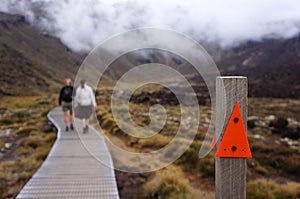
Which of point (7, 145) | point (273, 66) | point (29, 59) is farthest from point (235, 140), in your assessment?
point (273, 66)

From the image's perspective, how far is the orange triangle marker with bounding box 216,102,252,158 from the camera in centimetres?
206

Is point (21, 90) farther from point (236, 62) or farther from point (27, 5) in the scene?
point (236, 62)

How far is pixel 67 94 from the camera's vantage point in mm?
9477

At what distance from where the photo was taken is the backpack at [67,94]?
9.36 m

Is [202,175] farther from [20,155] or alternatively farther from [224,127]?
[224,127]

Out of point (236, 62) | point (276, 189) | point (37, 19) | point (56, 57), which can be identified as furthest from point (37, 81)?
point (236, 62)

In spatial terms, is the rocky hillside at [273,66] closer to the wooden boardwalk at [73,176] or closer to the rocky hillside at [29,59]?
the rocky hillside at [29,59]

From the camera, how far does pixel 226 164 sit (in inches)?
86.0

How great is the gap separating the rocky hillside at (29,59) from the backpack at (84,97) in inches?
1797

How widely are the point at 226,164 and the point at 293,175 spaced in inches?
301

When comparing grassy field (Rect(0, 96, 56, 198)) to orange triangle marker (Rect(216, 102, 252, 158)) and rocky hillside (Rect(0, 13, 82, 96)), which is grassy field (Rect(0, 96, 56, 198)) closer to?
orange triangle marker (Rect(216, 102, 252, 158))

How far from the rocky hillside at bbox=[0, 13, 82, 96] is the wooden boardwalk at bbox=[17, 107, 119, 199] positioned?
152ft

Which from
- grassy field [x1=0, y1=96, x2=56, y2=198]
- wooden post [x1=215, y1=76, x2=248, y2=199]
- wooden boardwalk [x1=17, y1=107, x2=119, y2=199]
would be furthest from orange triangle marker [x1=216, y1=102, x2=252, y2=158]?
grassy field [x1=0, y1=96, x2=56, y2=198]

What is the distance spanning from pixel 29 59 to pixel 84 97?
315 feet
